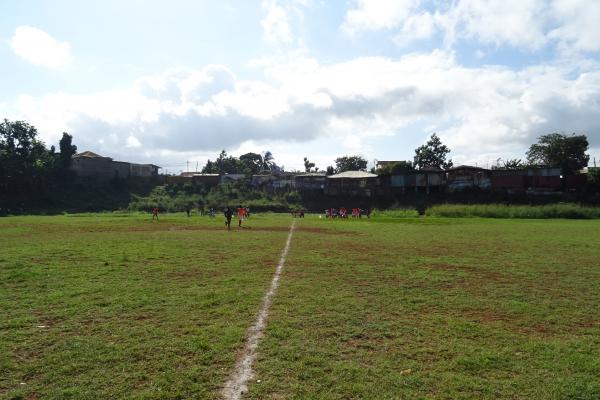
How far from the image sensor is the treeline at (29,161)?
237 feet

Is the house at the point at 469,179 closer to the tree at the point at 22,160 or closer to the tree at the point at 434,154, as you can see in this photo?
the tree at the point at 434,154

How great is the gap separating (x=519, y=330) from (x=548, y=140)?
285ft

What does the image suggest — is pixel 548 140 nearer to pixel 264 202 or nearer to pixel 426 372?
pixel 264 202

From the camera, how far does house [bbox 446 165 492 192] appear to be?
71.9m

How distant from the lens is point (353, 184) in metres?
79.9

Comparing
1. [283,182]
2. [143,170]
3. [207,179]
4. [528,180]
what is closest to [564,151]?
[528,180]

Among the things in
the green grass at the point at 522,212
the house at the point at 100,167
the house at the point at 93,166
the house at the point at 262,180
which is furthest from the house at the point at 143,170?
the green grass at the point at 522,212

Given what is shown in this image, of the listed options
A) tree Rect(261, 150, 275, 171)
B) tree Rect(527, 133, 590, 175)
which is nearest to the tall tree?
tree Rect(261, 150, 275, 171)

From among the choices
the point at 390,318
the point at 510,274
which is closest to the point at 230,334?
the point at 390,318

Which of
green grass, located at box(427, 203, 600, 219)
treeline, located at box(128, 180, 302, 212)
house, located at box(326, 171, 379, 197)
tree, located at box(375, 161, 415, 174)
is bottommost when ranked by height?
green grass, located at box(427, 203, 600, 219)

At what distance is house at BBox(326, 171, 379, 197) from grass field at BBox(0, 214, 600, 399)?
63898 mm

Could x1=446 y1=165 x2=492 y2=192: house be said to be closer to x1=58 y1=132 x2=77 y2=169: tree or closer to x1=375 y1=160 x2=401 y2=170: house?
x1=375 y1=160 x2=401 y2=170: house

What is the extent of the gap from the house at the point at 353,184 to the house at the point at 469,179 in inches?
517

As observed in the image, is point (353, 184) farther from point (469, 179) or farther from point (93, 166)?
point (93, 166)
